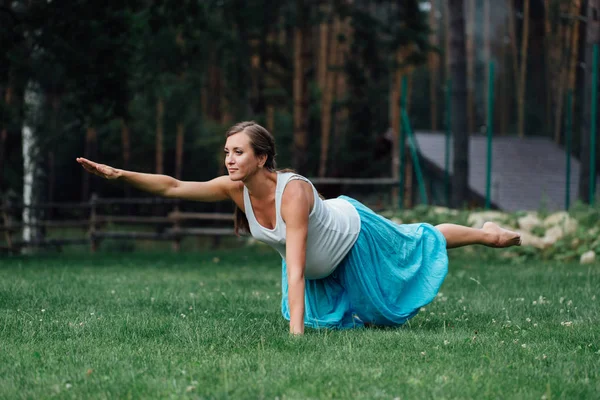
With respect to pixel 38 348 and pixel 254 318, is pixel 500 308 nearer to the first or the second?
pixel 254 318

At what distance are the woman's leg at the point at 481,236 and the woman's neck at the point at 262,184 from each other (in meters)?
1.41

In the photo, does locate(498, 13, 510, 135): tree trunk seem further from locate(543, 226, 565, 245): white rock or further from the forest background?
locate(543, 226, 565, 245): white rock

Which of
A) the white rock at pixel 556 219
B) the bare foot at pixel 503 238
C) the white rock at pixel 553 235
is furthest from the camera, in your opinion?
the white rock at pixel 556 219

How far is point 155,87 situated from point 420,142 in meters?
8.52

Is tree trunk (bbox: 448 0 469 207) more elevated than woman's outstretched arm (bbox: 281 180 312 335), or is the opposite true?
tree trunk (bbox: 448 0 469 207)

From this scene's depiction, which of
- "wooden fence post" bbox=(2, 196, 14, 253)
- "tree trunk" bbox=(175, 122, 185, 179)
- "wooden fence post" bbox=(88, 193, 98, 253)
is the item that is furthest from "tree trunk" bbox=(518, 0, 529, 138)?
"wooden fence post" bbox=(2, 196, 14, 253)

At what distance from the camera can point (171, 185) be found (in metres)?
5.64

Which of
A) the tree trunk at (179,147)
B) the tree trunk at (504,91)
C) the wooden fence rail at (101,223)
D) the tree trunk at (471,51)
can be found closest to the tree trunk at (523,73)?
the tree trunk at (504,91)

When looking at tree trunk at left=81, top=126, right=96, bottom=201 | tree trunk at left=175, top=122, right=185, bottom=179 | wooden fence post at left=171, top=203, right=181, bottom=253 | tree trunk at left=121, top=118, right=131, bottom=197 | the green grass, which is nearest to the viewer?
the green grass

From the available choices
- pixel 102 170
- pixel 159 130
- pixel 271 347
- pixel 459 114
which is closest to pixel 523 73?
pixel 459 114

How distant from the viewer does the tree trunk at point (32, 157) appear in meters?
18.6

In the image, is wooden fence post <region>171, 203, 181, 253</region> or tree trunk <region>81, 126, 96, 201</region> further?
tree trunk <region>81, 126, 96, 201</region>

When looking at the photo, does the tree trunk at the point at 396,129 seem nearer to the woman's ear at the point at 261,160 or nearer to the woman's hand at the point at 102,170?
the woman's ear at the point at 261,160

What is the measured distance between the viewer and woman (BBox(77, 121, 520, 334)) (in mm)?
5398
